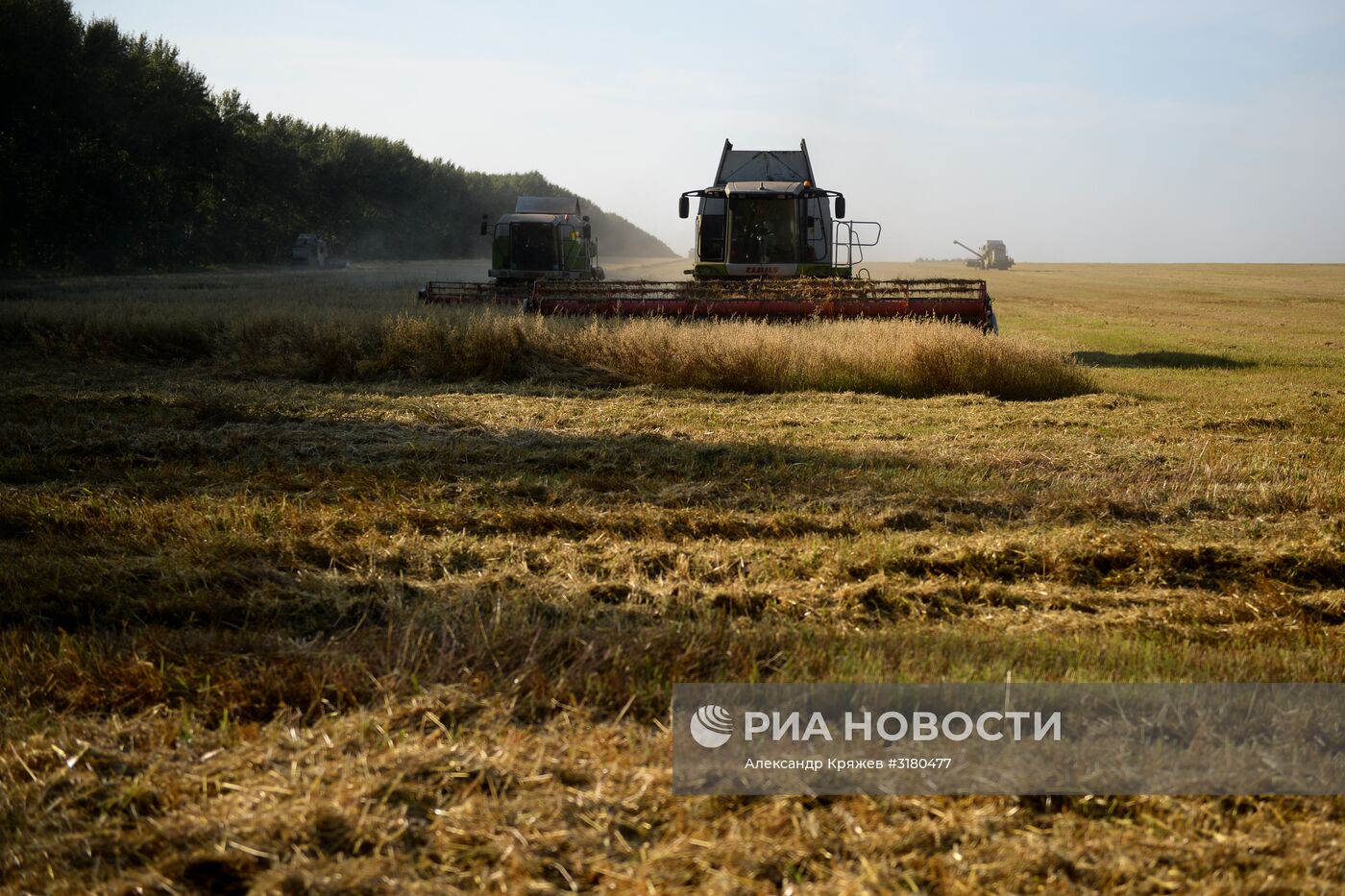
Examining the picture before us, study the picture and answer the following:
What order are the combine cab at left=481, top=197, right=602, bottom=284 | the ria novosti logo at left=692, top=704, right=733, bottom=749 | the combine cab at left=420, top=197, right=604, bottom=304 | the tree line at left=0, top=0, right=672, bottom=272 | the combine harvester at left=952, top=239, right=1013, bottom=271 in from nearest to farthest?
the ria novosti logo at left=692, top=704, right=733, bottom=749 < the combine cab at left=420, top=197, right=604, bottom=304 < the combine cab at left=481, top=197, right=602, bottom=284 < the tree line at left=0, top=0, right=672, bottom=272 < the combine harvester at left=952, top=239, right=1013, bottom=271

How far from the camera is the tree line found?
38219 mm

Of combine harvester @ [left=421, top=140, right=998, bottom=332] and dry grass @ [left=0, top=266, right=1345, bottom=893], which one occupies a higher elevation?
combine harvester @ [left=421, top=140, right=998, bottom=332]

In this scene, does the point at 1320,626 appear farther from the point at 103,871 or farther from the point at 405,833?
the point at 103,871

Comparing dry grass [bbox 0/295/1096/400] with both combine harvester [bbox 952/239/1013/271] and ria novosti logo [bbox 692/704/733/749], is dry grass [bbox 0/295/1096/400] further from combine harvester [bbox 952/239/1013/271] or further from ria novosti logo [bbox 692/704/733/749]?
combine harvester [bbox 952/239/1013/271]

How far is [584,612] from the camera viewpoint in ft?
14.7

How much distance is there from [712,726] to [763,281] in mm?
13325

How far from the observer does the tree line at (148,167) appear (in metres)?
38.2

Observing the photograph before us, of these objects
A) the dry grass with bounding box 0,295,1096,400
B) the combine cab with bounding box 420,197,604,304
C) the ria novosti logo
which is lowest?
the ria novosti logo

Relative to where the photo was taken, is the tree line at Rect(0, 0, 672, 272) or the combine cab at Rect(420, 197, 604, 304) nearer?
the combine cab at Rect(420, 197, 604, 304)

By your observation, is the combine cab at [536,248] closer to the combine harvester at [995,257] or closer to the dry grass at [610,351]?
the dry grass at [610,351]

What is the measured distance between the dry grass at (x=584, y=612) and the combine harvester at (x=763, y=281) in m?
4.04

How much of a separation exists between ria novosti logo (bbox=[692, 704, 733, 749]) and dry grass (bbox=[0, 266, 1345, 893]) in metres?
0.16

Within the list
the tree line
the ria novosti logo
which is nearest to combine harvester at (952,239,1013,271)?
the tree line

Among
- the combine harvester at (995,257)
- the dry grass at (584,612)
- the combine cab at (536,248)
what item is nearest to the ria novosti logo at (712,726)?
the dry grass at (584,612)
